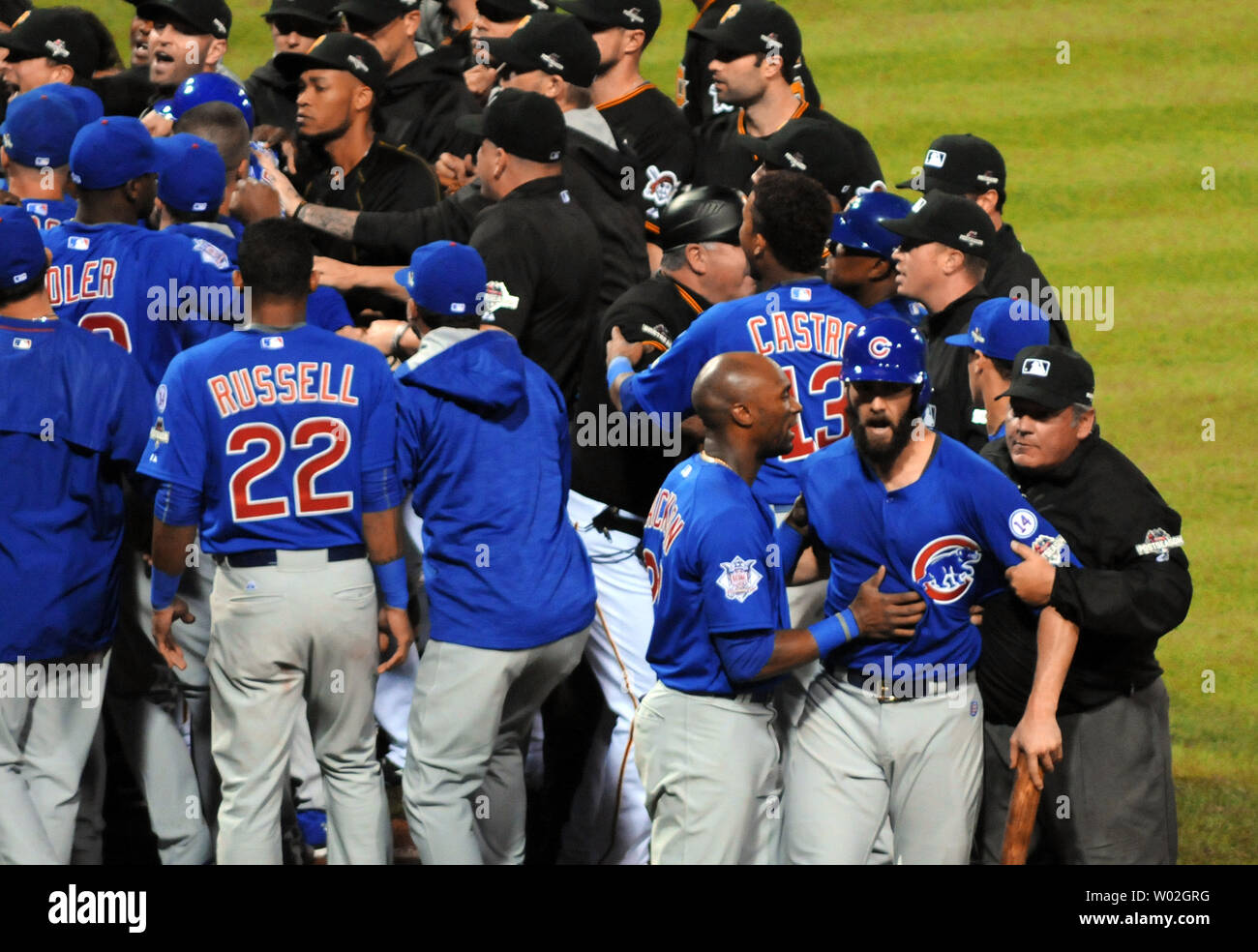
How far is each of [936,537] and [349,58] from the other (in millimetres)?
2759

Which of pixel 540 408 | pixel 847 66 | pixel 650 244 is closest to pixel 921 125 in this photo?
pixel 847 66

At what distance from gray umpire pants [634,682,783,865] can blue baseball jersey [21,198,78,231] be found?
237 centimetres

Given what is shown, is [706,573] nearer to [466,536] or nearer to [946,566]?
[946,566]

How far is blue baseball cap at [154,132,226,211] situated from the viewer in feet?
15.3

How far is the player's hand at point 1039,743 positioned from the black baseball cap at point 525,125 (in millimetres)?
2184

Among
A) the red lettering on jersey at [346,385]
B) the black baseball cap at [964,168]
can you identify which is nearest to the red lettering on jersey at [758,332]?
the red lettering on jersey at [346,385]

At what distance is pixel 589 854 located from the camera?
16.2 ft

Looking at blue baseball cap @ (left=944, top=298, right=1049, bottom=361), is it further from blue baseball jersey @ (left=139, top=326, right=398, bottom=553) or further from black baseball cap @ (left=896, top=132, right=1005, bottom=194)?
blue baseball jersey @ (left=139, top=326, right=398, bottom=553)

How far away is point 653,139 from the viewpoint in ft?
20.8

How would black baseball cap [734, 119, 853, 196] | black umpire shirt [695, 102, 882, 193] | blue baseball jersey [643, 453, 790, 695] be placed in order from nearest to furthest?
blue baseball jersey [643, 453, 790, 695]
black baseball cap [734, 119, 853, 196]
black umpire shirt [695, 102, 882, 193]

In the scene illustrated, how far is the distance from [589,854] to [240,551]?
144 centimetres

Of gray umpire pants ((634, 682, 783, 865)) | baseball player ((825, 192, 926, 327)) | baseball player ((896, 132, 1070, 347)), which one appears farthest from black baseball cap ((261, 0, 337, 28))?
gray umpire pants ((634, 682, 783, 865))

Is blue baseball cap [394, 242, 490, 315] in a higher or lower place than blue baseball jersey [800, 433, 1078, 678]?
higher

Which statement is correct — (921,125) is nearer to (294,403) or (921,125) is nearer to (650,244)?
(650,244)
